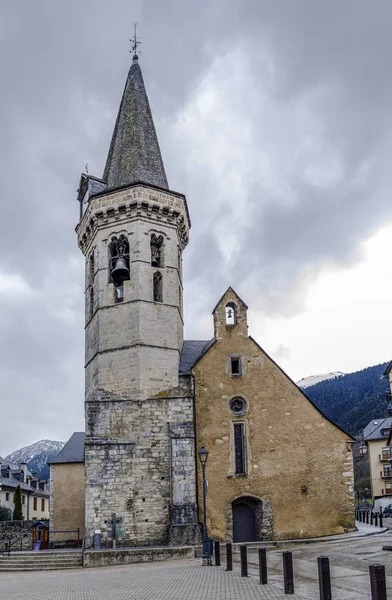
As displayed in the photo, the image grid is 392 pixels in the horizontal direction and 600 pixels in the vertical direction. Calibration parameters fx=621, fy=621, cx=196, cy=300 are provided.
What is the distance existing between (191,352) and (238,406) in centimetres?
401

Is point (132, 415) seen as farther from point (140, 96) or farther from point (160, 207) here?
point (140, 96)

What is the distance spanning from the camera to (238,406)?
28.1m

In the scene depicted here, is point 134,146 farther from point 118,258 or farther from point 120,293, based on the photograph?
point 120,293

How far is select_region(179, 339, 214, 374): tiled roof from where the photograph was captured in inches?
1139

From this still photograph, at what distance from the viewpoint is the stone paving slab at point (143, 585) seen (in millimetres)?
13359

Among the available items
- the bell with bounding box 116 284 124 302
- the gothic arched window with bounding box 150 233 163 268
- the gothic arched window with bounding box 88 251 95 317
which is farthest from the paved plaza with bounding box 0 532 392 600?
the gothic arched window with bounding box 150 233 163 268

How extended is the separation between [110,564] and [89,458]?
4627 mm

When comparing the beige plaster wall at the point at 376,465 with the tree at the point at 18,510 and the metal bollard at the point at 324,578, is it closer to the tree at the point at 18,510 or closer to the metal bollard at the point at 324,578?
the tree at the point at 18,510

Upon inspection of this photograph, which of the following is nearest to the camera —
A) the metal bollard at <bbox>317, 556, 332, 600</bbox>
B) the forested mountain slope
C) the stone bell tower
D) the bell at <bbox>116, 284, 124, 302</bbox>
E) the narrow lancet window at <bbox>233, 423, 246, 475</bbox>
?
the metal bollard at <bbox>317, 556, 332, 600</bbox>

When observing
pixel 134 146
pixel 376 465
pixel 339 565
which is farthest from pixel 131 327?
pixel 376 465

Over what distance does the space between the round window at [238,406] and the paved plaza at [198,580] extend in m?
6.59

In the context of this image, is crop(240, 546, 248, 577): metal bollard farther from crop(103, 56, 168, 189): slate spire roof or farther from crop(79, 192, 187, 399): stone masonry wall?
crop(103, 56, 168, 189): slate spire roof

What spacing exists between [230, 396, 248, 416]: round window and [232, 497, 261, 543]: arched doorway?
3.72 m

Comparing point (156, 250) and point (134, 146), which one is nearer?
point (156, 250)
